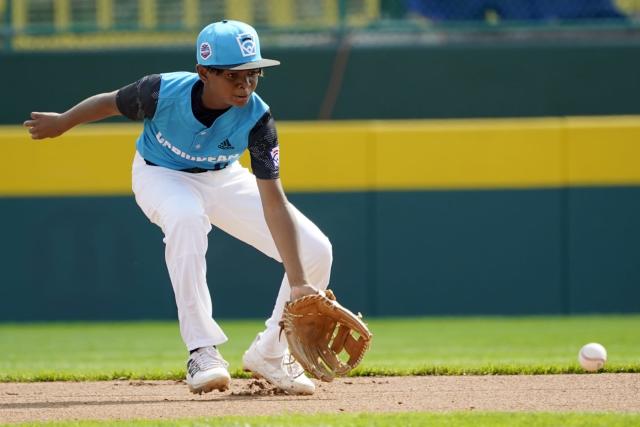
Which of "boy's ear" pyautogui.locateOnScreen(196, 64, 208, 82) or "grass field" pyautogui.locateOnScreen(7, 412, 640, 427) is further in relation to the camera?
"boy's ear" pyautogui.locateOnScreen(196, 64, 208, 82)

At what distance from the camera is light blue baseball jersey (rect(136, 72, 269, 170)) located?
210 inches

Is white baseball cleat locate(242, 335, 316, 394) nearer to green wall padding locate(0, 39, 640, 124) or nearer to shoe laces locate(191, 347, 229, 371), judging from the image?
shoe laces locate(191, 347, 229, 371)

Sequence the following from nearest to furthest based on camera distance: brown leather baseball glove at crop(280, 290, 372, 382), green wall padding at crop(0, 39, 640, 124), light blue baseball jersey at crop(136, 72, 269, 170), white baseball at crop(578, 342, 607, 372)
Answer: brown leather baseball glove at crop(280, 290, 372, 382)
light blue baseball jersey at crop(136, 72, 269, 170)
white baseball at crop(578, 342, 607, 372)
green wall padding at crop(0, 39, 640, 124)

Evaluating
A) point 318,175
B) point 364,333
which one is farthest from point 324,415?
point 318,175

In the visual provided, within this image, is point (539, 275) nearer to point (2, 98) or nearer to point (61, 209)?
point (61, 209)

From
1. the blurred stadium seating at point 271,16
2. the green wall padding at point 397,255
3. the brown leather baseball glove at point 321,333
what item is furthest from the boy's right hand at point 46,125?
the blurred stadium seating at point 271,16

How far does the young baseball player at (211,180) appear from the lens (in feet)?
17.0

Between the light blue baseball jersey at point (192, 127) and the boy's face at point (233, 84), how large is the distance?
124 mm

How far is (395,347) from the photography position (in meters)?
8.38


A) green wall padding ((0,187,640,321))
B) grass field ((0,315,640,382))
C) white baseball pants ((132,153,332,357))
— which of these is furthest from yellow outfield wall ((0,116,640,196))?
white baseball pants ((132,153,332,357))

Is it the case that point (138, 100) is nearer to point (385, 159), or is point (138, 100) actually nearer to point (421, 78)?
point (385, 159)

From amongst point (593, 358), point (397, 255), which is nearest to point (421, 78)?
point (397, 255)

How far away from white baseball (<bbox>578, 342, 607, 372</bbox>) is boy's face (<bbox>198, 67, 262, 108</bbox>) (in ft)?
7.53

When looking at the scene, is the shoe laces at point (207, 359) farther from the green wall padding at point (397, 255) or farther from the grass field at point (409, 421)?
the green wall padding at point (397, 255)
